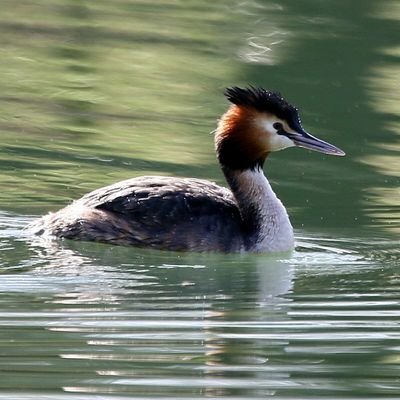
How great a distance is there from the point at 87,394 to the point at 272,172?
23.0ft

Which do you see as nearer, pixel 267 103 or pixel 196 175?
pixel 267 103

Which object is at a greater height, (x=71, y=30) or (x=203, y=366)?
(x=71, y=30)

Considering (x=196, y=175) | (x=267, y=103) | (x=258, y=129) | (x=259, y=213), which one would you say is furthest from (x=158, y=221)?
(x=196, y=175)

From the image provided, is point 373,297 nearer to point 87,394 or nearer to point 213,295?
point 213,295

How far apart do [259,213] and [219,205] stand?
32cm

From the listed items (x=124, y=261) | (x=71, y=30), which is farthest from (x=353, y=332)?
(x=71, y=30)

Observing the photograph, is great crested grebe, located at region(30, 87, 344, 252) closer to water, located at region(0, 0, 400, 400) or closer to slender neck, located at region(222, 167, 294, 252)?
slender neck, located at region(222, 167, 294, 252)

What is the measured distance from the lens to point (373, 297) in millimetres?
10047

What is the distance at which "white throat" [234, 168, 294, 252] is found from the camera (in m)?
11.8

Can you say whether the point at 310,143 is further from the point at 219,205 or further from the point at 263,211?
the point at 219,205

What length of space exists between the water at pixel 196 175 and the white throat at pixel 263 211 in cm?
13

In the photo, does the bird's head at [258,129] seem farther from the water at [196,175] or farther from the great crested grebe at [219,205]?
the water at [196,175]

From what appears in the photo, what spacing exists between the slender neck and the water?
0.14 meters

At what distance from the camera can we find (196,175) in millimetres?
13984
